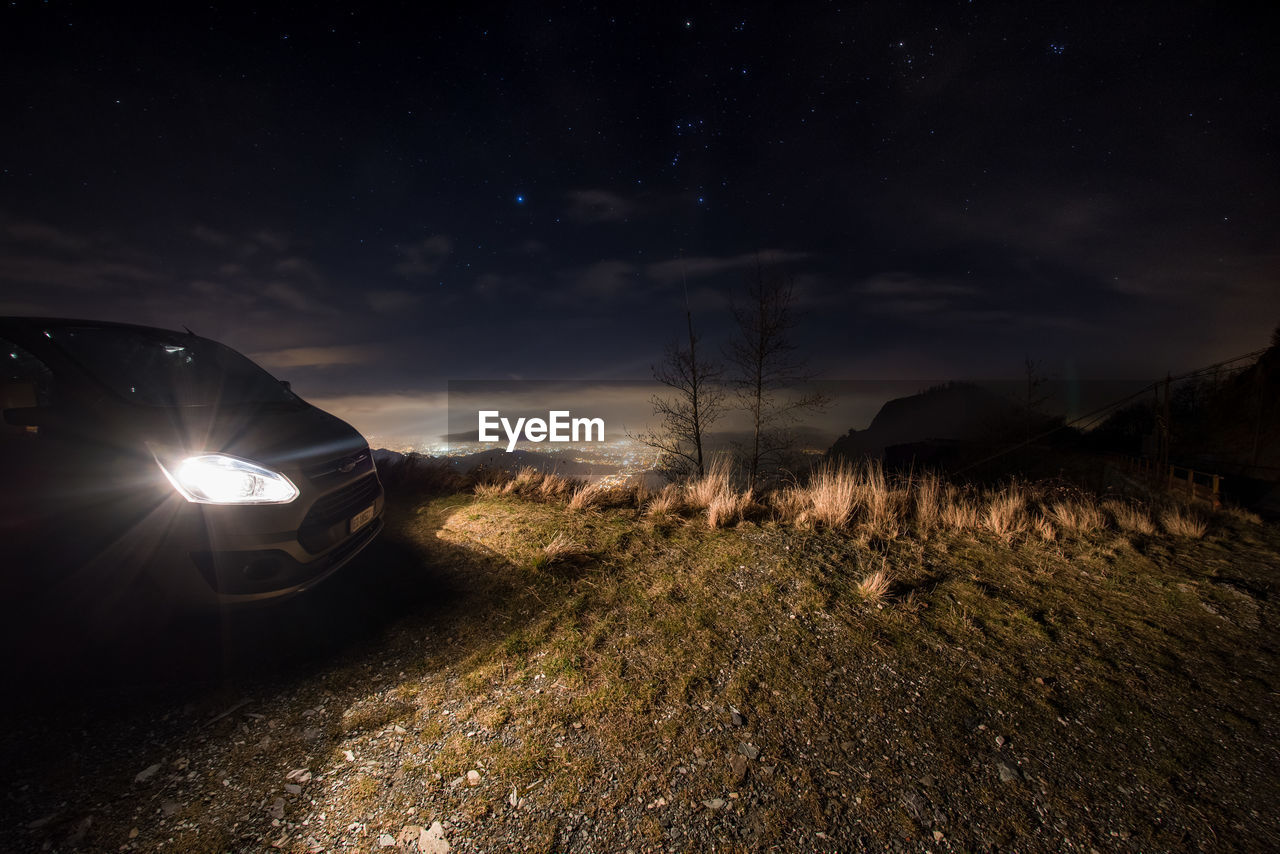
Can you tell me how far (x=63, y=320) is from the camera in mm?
3635

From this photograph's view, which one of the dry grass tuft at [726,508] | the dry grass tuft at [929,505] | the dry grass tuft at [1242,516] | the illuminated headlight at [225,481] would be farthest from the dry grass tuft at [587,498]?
the dry grass tuft at [1242,516]

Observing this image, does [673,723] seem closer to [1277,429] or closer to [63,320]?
[63,320]

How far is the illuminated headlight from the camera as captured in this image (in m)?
3.06

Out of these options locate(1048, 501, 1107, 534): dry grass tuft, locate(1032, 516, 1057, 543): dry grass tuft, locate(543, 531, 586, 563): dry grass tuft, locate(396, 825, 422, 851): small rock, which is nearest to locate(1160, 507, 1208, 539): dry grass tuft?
locate(1048, 501, 1107, 534): dry grass tuft

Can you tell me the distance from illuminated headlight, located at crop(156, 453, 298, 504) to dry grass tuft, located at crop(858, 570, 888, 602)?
184 inches

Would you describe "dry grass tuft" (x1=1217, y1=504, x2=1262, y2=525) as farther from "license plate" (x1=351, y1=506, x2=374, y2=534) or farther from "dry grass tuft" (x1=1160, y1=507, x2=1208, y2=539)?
"license plate" (x1=351, y1=506, x2=374, y2=534)

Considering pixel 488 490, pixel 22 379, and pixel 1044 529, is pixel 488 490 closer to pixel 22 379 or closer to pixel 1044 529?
pixel 22 379

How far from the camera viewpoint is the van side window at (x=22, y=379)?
3041 millimetres

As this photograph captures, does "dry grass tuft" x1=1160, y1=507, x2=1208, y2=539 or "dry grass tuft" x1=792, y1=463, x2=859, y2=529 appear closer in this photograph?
"dry grass tuft" x1=1160, y1=507, x2=1208, y2=539

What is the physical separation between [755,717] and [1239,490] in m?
27.9

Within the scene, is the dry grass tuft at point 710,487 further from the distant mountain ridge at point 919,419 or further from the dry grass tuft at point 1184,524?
the distant mountain ridge at point 919,419

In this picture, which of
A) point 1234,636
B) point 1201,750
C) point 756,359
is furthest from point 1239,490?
point 1201,750

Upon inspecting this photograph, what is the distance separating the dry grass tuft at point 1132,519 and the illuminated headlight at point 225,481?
28.4 feet

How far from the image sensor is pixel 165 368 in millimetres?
3918
